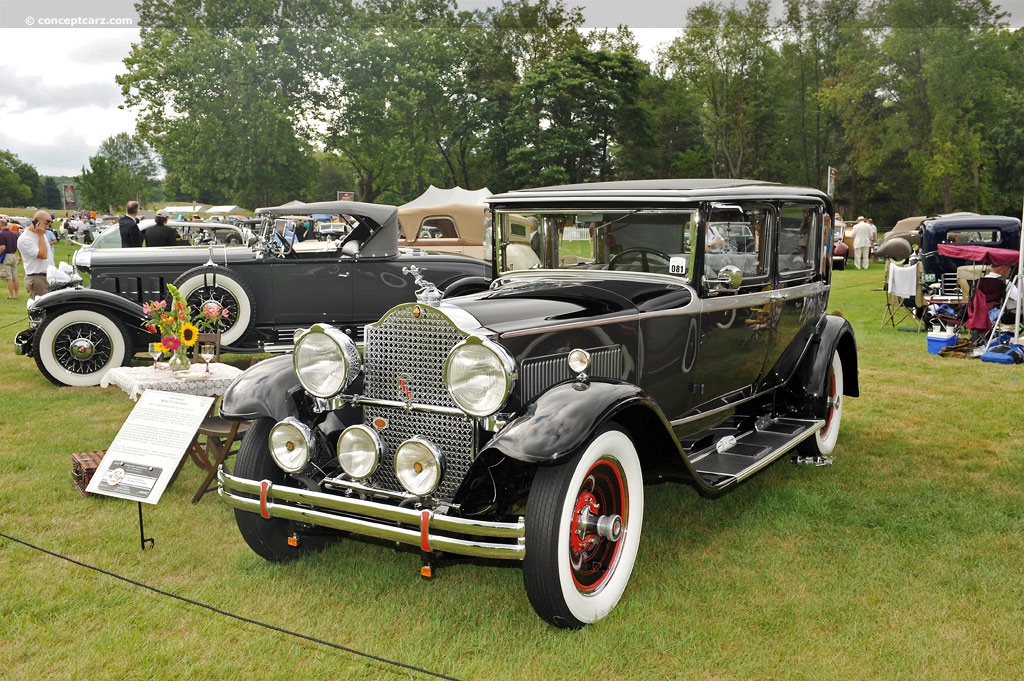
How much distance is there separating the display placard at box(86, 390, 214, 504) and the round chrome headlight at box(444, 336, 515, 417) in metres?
1.56

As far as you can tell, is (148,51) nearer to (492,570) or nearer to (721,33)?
(721,33)

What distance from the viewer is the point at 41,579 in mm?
3762

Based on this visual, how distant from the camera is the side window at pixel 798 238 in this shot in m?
5.21

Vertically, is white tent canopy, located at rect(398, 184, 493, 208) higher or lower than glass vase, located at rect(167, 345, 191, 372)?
higher

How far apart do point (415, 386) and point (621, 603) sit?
1313 millimetres

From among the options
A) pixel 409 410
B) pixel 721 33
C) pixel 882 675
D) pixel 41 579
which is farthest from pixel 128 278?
pixel 721 33

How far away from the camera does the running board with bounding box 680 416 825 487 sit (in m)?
4.18

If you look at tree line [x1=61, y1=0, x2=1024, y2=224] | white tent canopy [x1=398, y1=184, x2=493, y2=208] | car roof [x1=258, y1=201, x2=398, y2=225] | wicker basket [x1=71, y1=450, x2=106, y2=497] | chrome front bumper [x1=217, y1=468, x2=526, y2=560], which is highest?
tree line [x1=61, y1=0, x2=1024, y2=224]

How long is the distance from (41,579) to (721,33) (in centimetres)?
4777

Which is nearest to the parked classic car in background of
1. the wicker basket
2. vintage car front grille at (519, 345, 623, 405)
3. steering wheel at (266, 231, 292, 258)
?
steering wheel at (266, 231, 292, 258)

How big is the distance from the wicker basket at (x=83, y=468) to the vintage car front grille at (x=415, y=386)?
7.35ft

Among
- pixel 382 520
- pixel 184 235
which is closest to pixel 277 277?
pixel 382 520

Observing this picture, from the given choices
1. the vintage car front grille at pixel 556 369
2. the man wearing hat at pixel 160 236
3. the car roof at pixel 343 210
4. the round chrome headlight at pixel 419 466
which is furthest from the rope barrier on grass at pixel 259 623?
the man wearing hat at pixel 160 236

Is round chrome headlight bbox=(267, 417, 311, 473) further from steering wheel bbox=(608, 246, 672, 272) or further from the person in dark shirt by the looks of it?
the person in dark shirt
